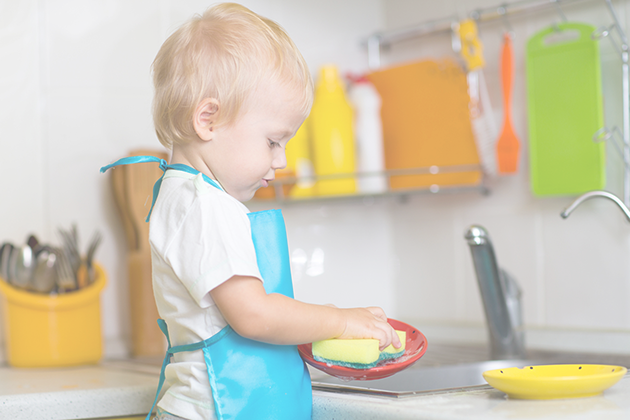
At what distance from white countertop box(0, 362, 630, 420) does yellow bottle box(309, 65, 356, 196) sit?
1.79 ft

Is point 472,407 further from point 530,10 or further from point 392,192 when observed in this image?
point 530,10

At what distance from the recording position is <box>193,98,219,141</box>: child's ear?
2.41 feet

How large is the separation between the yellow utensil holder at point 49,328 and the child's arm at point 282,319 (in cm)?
63

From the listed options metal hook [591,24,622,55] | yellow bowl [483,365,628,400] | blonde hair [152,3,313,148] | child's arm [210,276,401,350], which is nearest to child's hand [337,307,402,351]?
child's arm [210,276,401,350]

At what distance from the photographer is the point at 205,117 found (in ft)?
2.45

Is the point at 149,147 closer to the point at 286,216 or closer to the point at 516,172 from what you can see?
the point at 286,216

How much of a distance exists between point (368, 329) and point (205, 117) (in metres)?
0.29

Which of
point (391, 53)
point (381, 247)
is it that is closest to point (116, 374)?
point (381, 247)

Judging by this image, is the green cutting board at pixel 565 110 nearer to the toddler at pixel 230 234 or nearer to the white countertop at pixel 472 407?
the white countertop at pixel 472 407

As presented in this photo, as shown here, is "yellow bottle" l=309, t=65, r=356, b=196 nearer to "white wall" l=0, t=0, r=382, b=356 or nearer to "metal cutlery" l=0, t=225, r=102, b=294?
"white wall" l=0, t=0, r=382, b=356

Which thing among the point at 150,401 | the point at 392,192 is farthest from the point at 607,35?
the point at 150,401

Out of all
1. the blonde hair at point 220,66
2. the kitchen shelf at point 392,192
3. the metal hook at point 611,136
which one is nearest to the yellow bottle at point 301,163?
the kitchen shelf at point 392,192

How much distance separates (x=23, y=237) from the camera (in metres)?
1.31

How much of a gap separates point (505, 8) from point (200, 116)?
88 cm
